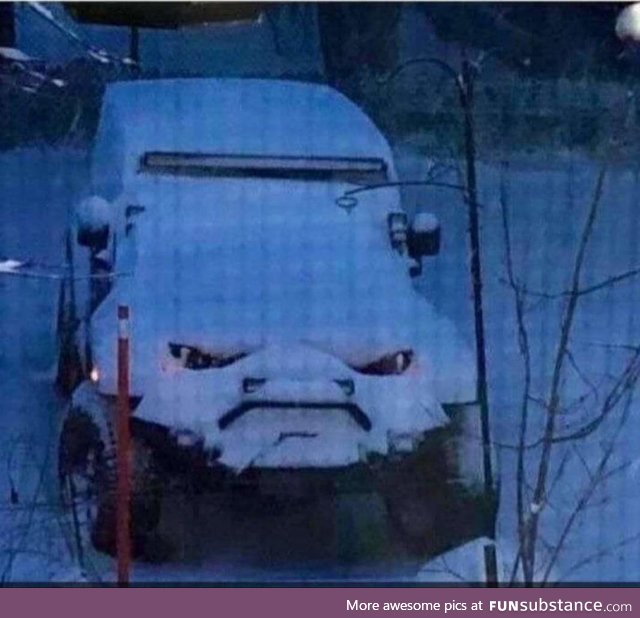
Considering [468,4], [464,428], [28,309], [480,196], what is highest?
[468,4]

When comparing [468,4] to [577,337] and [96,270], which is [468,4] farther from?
[96,270]

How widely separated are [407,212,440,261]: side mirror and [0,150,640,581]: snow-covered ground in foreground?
0.9 inches

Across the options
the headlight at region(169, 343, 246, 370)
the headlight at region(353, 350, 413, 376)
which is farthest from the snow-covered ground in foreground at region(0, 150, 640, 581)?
the headlight at region(169, 343, 246, 370)

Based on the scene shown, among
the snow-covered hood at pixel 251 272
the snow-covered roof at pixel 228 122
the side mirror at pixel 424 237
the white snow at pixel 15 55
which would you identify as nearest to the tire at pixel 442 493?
the snow-covered hood at pixel 251 272

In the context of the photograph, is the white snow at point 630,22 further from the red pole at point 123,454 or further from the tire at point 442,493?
the red pole at point 123,454

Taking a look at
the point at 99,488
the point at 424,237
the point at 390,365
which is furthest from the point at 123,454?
the point at 424,237

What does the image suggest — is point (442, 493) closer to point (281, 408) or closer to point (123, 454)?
point (281, 408)

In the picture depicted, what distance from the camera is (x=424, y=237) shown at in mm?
3789

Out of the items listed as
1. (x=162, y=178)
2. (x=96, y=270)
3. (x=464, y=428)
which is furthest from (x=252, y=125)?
(x=464, y=428)

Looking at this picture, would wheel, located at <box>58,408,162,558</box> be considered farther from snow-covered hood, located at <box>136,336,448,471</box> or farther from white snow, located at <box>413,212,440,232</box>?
white snow, located at <box>413,212,440,232</box>

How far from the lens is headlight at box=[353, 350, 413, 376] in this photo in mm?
3779

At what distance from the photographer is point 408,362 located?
12.4 ft

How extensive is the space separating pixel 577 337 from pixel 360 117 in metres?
0.74

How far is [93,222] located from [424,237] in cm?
77
